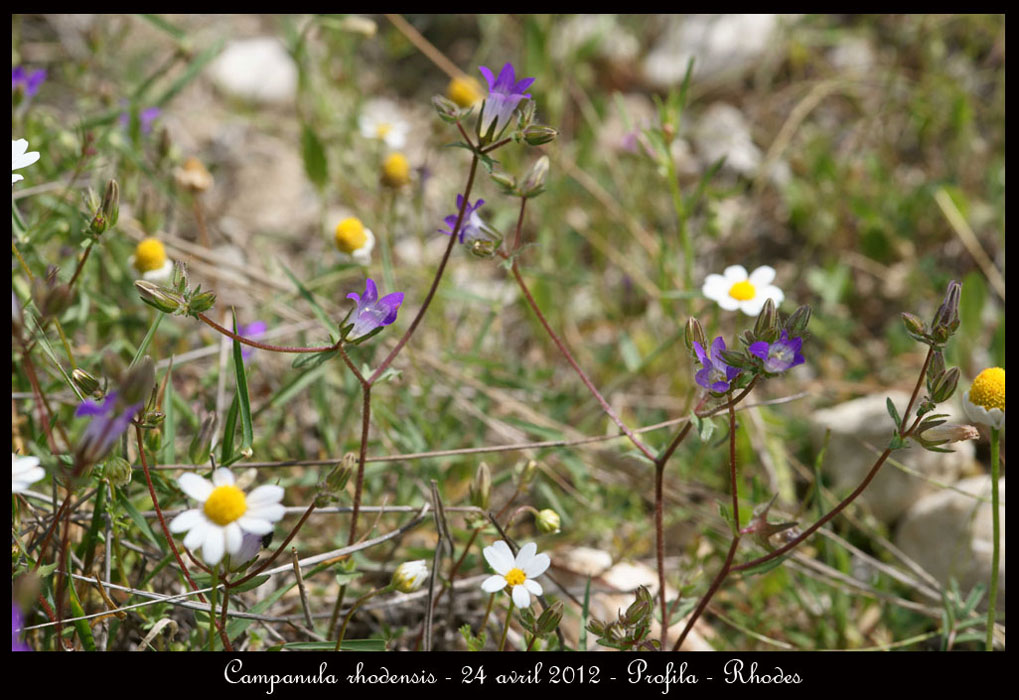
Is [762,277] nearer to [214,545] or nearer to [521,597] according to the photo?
[521,597]

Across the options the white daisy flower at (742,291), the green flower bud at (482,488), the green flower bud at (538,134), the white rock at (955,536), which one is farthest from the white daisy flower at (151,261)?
the white rock at (955,536)

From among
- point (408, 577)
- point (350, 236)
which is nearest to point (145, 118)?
point (350, 236)

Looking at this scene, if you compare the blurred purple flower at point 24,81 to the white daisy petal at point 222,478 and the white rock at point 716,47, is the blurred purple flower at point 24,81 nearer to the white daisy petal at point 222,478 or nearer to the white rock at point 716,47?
the white daisy petal at point 222,478

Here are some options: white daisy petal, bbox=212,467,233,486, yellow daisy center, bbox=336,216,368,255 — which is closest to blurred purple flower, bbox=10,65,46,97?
yellow daisy center, bbox=336,216,368,255

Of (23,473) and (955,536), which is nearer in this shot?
(23,473)

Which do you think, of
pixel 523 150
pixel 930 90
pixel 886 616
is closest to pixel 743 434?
pixel 886 616
